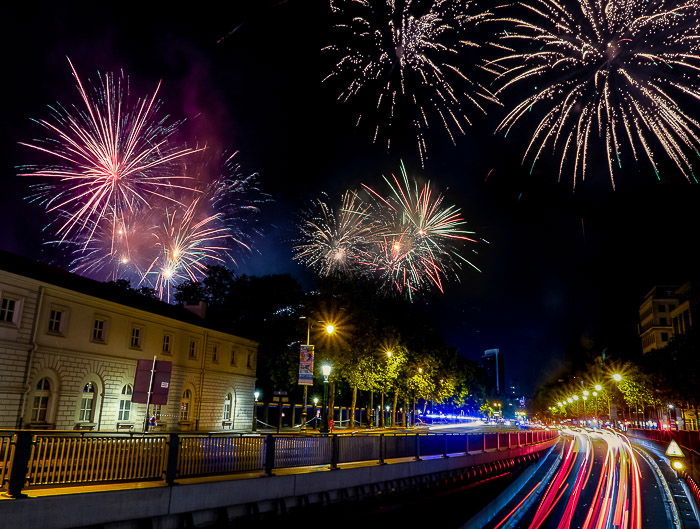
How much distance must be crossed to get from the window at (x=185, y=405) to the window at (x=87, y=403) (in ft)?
28.7

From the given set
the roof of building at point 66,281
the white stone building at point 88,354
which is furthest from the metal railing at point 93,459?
the roof of building at point 66,281

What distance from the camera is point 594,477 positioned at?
27312 mm

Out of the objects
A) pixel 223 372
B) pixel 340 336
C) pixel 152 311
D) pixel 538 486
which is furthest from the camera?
pixel 340 336

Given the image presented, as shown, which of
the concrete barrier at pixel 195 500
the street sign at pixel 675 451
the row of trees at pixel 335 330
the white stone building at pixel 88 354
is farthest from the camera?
the row of trees at pixel 335 330

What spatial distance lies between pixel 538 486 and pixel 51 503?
2271 cm

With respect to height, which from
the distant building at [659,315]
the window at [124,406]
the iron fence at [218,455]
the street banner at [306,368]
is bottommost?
the iron fence at [218,455]

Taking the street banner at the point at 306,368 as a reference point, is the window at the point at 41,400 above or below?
below

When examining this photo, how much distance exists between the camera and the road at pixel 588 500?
55.0 feet

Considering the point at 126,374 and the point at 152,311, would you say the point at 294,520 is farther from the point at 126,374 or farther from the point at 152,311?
the point at 152,311

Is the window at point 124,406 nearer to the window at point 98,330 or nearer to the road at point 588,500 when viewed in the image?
the window at point 98,330

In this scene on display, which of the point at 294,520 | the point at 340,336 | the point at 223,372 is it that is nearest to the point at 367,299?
the point at 340,336

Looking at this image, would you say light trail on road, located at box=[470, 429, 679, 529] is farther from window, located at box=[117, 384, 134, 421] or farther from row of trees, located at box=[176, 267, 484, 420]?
window, located at box=[117, 384, 134, 421]

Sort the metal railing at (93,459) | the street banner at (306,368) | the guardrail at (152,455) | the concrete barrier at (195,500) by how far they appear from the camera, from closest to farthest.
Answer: the concrete barrier at (195,500), the guardrail at (152,455), the metal railing at (93,459), the street banner at (306,368)

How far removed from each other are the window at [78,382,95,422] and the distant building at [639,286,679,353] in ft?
350
